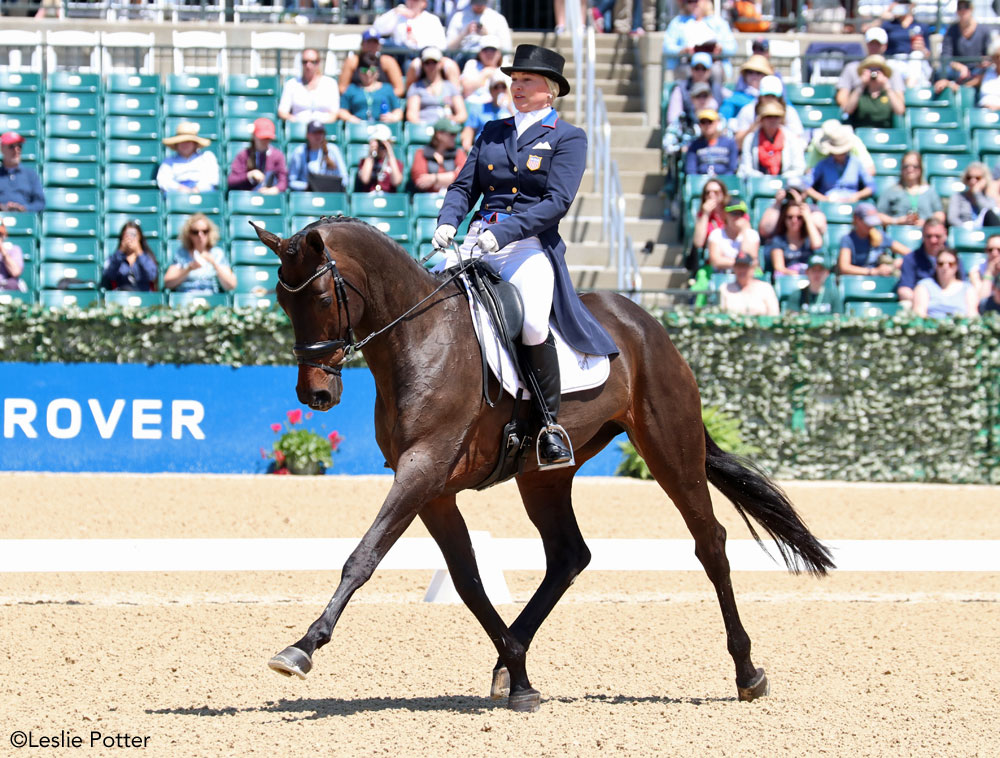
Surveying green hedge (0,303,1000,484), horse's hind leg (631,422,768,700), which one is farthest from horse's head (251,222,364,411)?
green hedge (0,303,1000,484)

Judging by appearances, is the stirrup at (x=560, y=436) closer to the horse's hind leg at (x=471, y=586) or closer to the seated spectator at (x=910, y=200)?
the horse's hind leg at (x=471, y=586)

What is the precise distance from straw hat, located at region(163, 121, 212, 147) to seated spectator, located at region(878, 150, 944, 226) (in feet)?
23.2

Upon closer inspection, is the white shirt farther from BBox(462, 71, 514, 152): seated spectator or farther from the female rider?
BBox(462, 71, 514, 152): seated spectator

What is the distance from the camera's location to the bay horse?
5000mm

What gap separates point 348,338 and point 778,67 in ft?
45.6

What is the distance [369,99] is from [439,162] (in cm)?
145

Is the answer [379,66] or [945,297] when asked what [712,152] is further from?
[379,66]

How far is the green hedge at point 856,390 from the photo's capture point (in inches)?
510

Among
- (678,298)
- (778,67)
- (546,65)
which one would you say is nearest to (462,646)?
(546,65)

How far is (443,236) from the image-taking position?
18.1 ft

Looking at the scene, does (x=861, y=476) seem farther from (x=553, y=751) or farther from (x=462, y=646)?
(x=553, y=751)

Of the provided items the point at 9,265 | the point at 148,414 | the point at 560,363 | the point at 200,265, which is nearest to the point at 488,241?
the point at 560,363

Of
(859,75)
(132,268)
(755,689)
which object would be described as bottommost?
(755,689)

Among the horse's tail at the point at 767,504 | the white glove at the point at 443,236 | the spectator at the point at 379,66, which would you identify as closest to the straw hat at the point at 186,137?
the spectator at the point at 379,66
